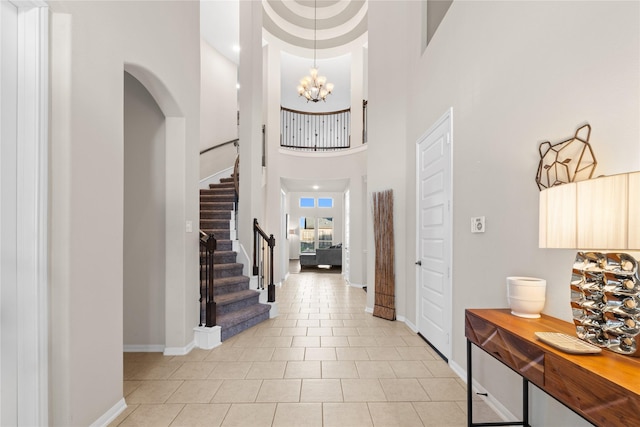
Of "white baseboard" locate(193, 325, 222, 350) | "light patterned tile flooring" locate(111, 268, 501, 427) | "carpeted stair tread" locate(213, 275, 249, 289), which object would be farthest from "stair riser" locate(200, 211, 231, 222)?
"white baseboard" locate(193, 325, 222, 350)

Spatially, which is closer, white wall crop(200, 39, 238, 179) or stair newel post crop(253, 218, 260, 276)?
stair newel post crop(253, 218, 260, 276)

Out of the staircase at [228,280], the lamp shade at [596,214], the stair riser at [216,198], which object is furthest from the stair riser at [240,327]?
the lamp shade at [596,214]

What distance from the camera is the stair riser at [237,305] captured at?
160 inches

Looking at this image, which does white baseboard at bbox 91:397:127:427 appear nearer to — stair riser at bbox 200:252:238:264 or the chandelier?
stair riser at bbox 200:252:238:264

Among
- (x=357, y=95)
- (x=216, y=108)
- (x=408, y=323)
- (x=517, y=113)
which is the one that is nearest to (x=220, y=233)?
(x=408, y=323)

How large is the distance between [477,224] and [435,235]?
0.94 meters

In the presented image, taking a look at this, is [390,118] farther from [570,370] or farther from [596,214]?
[570,370]

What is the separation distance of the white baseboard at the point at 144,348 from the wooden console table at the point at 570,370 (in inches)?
120

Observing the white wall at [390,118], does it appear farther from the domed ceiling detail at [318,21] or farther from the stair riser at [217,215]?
the domed ceiling detail at [318,21]

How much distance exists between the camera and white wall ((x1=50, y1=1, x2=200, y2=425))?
1.80 meters

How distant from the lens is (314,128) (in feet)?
29.7

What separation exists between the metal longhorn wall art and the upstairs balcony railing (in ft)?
23.0

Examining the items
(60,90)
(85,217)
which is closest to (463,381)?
(85,217)

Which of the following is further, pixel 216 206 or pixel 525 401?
pixel 216 206
